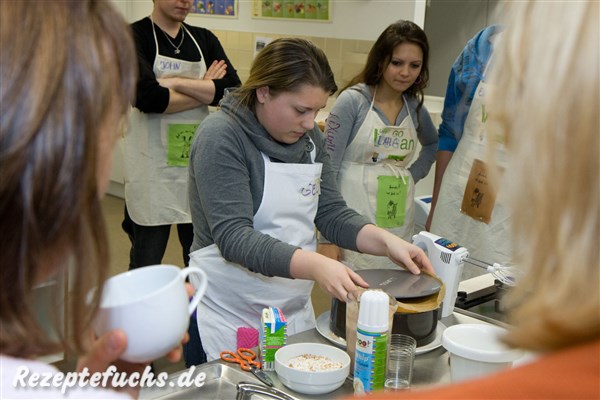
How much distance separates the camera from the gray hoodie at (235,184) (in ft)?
5.57

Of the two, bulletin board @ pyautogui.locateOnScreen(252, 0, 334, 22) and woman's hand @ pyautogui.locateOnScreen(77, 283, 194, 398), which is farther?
bulletin board @ pyautogui.locateOnScreen(252, 0, 334, 22)

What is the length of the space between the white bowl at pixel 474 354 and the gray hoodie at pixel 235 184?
1.56 ft

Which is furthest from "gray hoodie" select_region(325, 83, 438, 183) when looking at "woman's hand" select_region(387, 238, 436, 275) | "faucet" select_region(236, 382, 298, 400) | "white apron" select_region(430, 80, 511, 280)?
"faucet" select_region(236, 382, 298, 400)

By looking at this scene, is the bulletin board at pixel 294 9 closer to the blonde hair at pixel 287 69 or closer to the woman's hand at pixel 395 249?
the blonde hair at pixel 287 69

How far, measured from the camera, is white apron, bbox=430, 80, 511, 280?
2.55 metres

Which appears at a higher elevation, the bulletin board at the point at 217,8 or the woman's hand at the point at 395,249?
the bulletin board at the point at 217,8

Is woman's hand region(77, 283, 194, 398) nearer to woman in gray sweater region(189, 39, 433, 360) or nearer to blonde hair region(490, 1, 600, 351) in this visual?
blonde hair region(490, 1, 600, 351)

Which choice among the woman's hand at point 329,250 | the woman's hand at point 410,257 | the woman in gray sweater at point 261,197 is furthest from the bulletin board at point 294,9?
the woman's hand at point 410,257

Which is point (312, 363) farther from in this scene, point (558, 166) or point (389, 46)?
point (389, 46)

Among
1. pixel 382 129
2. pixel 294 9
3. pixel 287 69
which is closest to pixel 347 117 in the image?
pixel 382 129

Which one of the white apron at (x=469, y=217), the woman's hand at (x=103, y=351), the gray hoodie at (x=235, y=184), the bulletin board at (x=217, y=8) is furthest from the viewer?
the bulletin board at (x=217, y=8)

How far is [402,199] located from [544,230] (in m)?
2.43

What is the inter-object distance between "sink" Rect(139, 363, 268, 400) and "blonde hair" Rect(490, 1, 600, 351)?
86cm

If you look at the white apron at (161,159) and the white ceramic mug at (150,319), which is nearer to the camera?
the white ceramic mug at (150,319)
